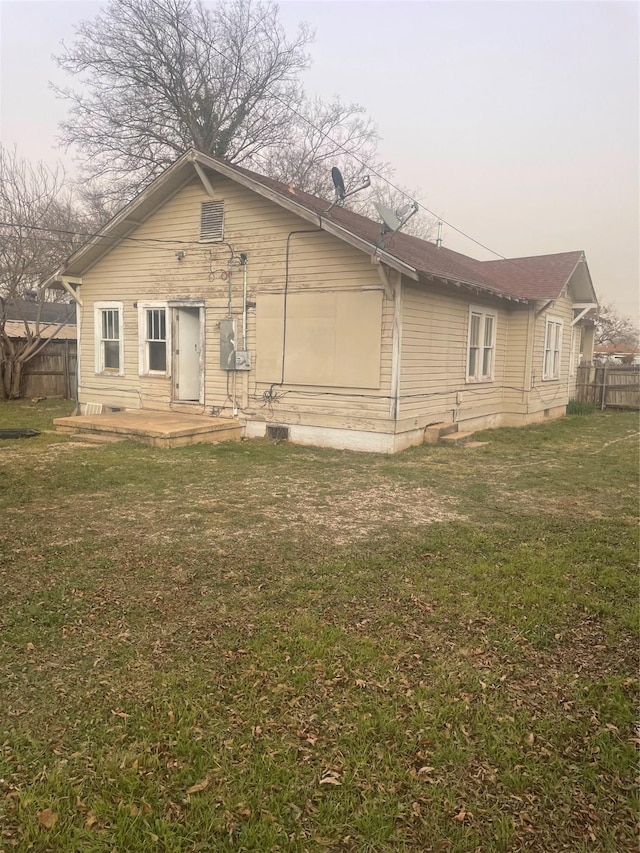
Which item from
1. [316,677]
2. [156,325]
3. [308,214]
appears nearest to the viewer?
[316,677]

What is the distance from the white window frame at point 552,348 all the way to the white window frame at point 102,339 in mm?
10507

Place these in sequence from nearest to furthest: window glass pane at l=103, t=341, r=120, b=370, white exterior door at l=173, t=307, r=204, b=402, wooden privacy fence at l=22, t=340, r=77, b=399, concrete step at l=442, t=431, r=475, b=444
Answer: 1. concrete step at l=442, t=431, r=475, b=444
2. white exterior door at l=173, t=307, r=204, b=402
3. window glass pane at l=103, t=341, r=120, b=370
4. wooden privacy fence at l=22, t=340, r=77, b=399

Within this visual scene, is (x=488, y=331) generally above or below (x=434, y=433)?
above

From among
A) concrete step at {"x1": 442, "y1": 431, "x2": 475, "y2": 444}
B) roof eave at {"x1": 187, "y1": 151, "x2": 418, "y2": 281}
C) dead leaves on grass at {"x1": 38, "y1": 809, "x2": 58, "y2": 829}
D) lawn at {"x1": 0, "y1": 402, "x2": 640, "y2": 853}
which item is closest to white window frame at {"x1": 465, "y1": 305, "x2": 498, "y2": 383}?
concrete step at {"x1": 442, "y1": 431, "x2": 475, "y2": 444}

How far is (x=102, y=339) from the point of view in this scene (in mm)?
13461

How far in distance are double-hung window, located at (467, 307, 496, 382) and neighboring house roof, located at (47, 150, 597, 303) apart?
0.70m

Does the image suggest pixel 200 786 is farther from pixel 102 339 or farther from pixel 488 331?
pixel 102 339

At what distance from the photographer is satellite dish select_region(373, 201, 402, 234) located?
360 inches

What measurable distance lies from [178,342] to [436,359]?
17.5 ft

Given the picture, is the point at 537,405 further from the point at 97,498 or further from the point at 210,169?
the point at 97,498

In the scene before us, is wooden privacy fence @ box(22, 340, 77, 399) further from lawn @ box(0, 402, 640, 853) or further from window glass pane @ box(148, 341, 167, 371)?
lawn @ box(0, 402, 640, 853)

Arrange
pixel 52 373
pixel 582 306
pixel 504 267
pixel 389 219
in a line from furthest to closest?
1. pixel 52 373
2. pixel 582 306
3. pixel 504 267
4. pixel 389 219

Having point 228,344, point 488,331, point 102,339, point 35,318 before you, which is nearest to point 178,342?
point 228,344

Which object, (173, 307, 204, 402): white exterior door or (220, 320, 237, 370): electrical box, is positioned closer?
(220, 320, 237, 370): electrical box
